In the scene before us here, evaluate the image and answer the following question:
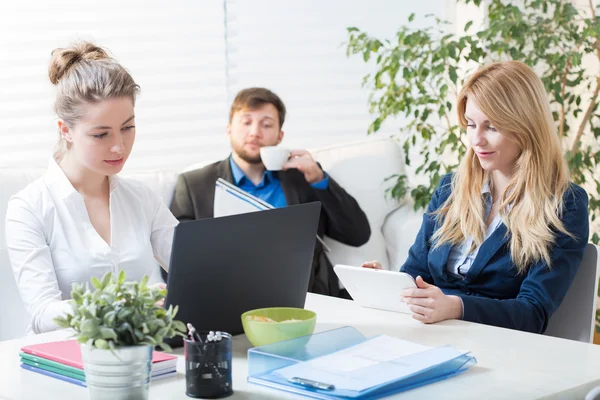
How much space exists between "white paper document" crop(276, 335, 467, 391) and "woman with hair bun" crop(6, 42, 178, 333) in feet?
2.69

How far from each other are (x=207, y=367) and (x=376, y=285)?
25.5 inches

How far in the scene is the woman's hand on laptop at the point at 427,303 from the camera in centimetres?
177

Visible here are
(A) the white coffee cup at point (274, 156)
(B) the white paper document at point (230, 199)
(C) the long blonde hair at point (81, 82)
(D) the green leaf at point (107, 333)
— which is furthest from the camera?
(A) the white coffee cup at point (274, 156)

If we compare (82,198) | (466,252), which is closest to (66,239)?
(82,198)

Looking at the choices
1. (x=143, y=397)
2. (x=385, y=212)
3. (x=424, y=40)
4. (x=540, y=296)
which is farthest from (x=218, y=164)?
(x=143, y=397)

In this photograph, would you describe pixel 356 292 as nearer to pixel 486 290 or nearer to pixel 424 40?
pixel 486 290

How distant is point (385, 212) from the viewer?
3535 millimetres

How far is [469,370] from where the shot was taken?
4.68 ft

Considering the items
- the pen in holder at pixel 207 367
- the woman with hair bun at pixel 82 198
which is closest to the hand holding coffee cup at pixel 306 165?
the woman with hair bun at pixel 82 198

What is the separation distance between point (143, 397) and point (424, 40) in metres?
2.62

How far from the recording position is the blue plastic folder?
4.21 ft

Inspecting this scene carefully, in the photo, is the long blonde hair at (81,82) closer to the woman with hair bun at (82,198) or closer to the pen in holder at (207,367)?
the woman with hair bun at (82,198)

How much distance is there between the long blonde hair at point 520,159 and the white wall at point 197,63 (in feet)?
5.53

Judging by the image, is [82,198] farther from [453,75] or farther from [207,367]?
[453,75]
